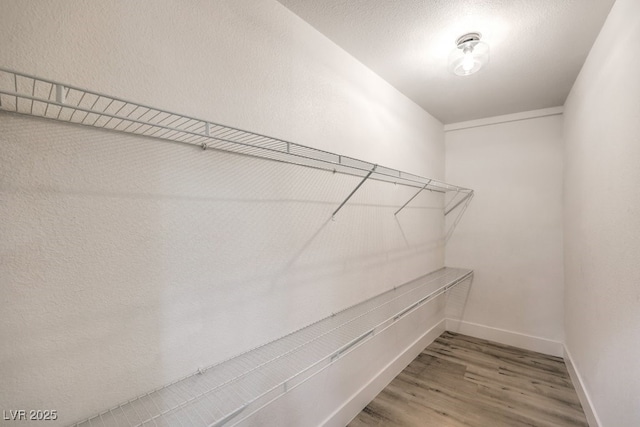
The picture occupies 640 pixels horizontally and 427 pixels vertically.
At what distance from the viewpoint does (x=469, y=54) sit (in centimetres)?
156

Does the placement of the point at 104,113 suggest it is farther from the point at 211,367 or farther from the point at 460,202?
the point at 460,202

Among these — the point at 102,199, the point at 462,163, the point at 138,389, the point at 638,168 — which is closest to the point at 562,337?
the point at 462,163

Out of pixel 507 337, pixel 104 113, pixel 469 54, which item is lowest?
pixel 507 337

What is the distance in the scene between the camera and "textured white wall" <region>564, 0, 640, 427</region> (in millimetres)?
1124

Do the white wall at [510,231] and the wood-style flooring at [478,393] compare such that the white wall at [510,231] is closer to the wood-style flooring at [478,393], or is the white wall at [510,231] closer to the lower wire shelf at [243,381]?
the wood-style flooring at [478,393]

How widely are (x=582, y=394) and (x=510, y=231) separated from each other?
1395 mm

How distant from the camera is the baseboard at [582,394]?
161 cm

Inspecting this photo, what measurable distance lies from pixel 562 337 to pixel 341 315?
235 cm

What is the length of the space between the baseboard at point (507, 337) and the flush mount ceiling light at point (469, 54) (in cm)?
255

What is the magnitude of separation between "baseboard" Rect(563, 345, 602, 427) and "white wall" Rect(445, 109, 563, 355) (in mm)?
354

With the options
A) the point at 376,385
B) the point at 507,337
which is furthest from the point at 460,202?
the point at 376,385

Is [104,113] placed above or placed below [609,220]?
above

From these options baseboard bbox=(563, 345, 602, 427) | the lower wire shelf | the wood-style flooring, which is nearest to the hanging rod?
the lower wire shelf

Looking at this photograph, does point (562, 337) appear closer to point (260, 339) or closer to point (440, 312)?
point (440, 312)
